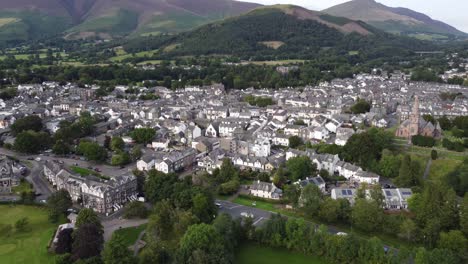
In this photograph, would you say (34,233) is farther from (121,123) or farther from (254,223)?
(121,123)

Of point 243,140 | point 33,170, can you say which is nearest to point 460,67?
point 243,140

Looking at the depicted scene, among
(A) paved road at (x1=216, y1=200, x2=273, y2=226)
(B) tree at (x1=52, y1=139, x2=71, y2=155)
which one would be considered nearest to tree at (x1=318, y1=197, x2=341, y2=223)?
(A) paved road at (x1=216, y1=200, x2=273, y2=226)

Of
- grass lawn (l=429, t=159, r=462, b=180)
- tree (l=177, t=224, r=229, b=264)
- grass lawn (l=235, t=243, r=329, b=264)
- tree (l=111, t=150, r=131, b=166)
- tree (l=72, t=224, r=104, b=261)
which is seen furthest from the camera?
tree (l=111, t=150, r=131, b=166)

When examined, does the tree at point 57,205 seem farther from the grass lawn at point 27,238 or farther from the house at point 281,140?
the house at point 281,140

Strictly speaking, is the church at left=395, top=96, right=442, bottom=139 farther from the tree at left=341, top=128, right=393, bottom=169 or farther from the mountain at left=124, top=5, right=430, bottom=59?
the mountain at left=124, top=5, right=430, bottom=59

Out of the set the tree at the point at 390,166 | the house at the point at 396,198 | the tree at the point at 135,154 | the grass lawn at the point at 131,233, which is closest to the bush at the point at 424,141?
the tree at the point at 390,166

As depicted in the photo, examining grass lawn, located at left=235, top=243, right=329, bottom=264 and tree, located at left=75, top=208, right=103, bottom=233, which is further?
tree, located at left=75, top=208, right=103, bottom=233
